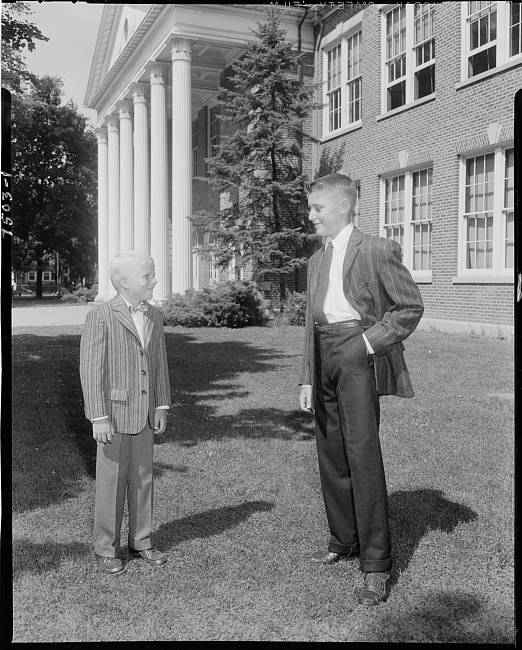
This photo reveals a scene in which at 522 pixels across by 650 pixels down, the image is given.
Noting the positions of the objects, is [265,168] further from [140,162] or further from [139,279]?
[139,279]

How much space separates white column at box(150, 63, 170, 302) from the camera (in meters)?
13.1

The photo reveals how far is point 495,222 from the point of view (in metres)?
12.4

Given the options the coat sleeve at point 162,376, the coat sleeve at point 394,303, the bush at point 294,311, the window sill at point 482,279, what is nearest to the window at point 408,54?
the window sill at point 482,279

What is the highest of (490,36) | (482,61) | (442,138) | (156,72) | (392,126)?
(156,72)

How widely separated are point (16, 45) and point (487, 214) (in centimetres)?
1121

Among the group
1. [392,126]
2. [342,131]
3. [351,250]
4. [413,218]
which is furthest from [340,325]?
[342,131]

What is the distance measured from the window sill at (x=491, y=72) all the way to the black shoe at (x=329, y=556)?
36.3 ft

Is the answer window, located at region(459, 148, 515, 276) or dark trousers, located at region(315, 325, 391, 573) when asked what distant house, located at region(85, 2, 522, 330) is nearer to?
window, located at region(459, 148, 515, 276)

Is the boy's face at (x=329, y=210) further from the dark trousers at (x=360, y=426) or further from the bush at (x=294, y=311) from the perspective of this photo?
the bush at (x=294, y=311)

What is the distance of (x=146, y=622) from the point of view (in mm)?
2840

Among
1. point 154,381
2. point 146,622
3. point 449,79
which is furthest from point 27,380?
point 449,79

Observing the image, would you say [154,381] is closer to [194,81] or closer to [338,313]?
[338,313]

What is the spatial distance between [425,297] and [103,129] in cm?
776

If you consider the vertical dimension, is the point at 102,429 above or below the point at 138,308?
below
